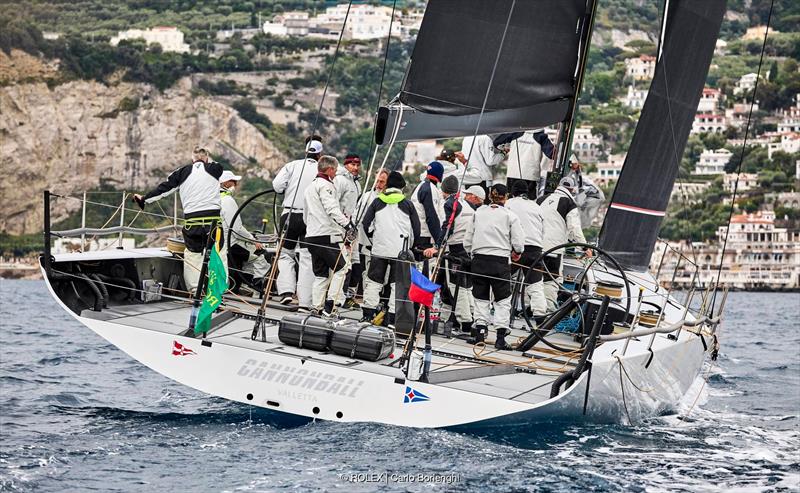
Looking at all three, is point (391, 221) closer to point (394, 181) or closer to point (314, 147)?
point (394, 181)

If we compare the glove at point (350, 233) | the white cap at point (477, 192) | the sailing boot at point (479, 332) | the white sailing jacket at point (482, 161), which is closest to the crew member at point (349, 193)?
the glove at point (350, 233)

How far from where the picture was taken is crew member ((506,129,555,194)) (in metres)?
12.2

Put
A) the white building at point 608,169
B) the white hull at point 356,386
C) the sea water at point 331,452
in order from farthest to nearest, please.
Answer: the white building at point 608,169 < the white hull at point 356,386 < the sea water at point 331,452

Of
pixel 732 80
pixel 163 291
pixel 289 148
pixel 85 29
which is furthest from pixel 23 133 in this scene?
pixel 163 291

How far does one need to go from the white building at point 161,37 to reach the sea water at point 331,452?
104 m

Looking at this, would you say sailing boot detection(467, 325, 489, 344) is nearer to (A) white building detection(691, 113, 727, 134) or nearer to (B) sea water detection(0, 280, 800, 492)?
(B) sea water detection(0, 280, 800, 492)

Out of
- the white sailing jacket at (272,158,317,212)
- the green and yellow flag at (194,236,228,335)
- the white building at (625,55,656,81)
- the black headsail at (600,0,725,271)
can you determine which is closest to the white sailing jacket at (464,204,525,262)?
Answer: the white sailing jacket at (272,158,317,212)

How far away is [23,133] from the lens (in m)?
89.5

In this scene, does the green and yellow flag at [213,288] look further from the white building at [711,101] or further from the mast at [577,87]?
the white building at [711,101]

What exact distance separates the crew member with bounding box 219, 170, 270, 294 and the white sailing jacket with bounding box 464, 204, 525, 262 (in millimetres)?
2614

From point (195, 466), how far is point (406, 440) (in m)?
1.39

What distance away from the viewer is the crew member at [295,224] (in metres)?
10.1

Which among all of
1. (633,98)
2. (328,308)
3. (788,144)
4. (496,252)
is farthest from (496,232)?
(788,144)

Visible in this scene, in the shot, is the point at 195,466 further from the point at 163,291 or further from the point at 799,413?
the point at 799,413
